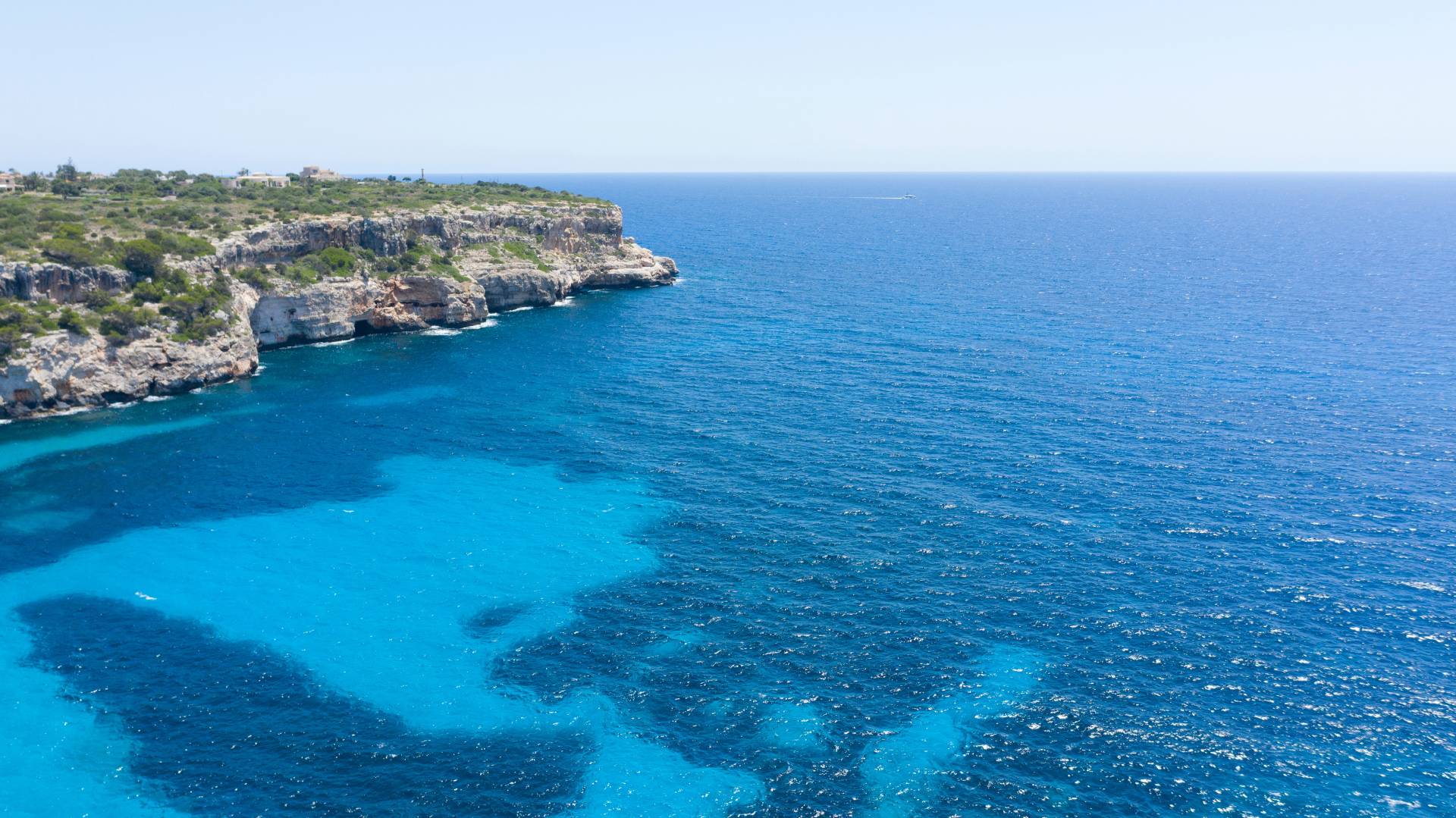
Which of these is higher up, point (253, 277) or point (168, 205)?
point (168, 205)

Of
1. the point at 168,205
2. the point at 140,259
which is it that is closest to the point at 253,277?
the point at 140,259

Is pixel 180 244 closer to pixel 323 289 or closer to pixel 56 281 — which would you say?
pixel 56 281

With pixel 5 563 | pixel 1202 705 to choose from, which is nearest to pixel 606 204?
pixel 5 563

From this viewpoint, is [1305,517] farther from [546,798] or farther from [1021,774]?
[546,798]

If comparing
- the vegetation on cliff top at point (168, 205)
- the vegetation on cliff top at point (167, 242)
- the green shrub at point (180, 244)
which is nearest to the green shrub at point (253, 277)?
the vegetation on cliff top at point (167, 242)

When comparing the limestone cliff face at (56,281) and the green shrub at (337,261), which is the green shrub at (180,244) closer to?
the limestone cliff face at (56,281)

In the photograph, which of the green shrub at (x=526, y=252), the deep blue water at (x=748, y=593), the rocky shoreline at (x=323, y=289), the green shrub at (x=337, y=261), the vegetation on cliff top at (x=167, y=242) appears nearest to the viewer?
the deep blue water at (x=748, y=593)

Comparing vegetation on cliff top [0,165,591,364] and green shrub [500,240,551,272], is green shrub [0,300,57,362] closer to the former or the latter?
vegetation on cliff top [0,165,591,364]
